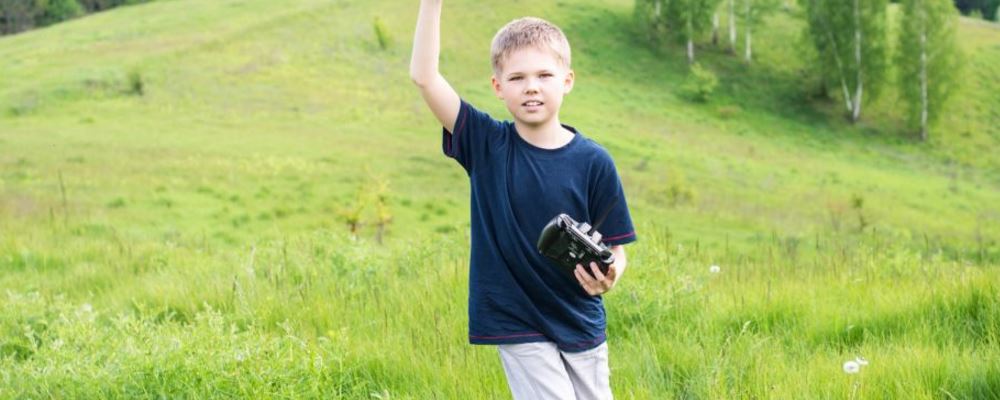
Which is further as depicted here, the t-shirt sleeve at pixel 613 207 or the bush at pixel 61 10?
the bush at pixel 61 10

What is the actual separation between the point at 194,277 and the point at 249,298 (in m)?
1.08

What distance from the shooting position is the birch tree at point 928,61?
52.9 metres

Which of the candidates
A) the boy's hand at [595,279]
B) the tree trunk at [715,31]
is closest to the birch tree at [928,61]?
the tree trunk at [715,31]

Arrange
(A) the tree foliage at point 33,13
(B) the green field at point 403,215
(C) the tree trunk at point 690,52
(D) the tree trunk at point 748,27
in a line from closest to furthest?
(B) the green field at point 403,215, (C) the tree trunk at point 690,52, (D) the tree trunk at point 748,27, (A) the tree foliage at point 33,13

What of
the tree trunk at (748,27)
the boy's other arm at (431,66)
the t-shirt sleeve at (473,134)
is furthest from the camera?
the tree trunk at (748,27)

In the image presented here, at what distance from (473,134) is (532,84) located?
35cm

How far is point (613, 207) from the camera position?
325 cm

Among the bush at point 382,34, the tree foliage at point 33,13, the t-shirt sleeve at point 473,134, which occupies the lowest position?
the bush at point 382,34

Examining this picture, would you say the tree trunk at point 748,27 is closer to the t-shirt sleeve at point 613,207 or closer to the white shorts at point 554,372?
the t-shirt sleeve at point 613,207

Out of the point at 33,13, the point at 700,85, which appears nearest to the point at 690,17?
the point at 700,85

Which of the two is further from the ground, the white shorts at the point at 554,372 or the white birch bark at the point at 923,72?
the white shorts at the point at 554,372

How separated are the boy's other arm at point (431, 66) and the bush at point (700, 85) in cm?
5278

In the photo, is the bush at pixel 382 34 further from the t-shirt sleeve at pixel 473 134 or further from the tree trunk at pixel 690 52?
the t-shirt sleeve at pixel 473 134

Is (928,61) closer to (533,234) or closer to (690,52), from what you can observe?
(690,52)
